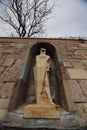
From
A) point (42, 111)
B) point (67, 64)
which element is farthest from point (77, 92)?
point (67, 64)

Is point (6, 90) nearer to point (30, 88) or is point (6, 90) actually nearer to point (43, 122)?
point (30, 88)

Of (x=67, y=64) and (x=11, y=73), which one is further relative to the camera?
(x=67, y=64)

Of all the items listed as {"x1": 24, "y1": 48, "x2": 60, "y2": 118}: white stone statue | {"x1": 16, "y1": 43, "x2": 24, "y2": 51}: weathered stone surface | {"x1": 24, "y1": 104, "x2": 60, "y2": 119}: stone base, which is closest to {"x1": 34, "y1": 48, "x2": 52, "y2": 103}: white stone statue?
{"x1": 24, "y1": 48, "x2": 60, "y2": 118}: white stone statue

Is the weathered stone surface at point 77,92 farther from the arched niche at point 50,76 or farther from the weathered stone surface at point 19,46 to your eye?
the weathered stone surface at point 19,46

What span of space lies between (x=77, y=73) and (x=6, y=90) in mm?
1460

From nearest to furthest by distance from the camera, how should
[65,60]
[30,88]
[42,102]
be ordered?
1. [42,102]
2. [30,88]
3. [65,60]

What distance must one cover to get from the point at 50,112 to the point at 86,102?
27.2 inches

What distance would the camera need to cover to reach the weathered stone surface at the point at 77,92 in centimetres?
354

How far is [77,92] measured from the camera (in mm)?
3723

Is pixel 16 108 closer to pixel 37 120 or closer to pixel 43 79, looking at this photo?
pixel 37 120

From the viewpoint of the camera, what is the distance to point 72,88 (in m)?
3.82

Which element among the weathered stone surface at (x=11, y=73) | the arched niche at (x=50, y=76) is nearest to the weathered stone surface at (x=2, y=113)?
the arched niche at (x=50, y=76)

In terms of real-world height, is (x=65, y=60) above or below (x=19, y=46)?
below

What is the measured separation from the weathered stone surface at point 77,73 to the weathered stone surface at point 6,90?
1.17 meters
